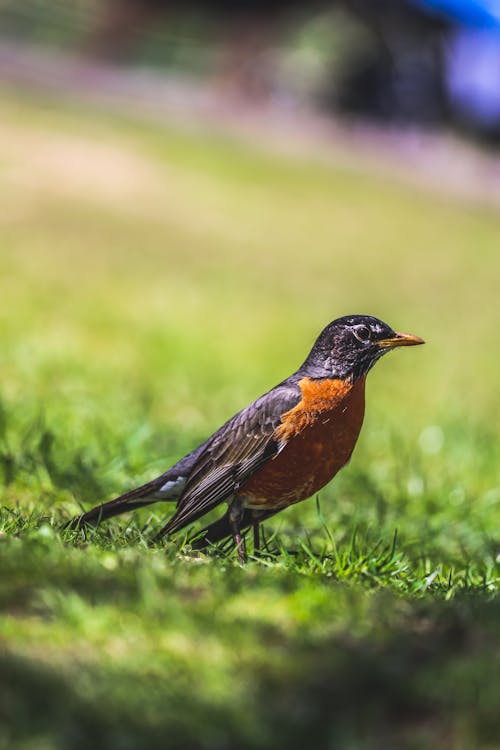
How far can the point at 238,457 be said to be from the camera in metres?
4.61

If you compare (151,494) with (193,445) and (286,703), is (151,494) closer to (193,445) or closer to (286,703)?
(286,703)

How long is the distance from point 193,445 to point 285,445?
245 cm

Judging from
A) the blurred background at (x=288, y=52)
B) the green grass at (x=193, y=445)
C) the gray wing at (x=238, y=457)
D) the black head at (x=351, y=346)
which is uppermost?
the blurred background at (x=288, y=52)

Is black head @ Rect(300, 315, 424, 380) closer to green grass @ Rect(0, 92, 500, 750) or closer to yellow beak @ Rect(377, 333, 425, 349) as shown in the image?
yellow beak @ Rect(377, 333, 425, 349)

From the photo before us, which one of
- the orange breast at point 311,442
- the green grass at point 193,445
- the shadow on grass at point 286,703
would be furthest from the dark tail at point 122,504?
the shadow on grass at point 286,703

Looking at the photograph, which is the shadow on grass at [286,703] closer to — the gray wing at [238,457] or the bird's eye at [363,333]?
the gray wing at [238,457]

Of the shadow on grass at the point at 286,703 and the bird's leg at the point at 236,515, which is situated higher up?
the shadow on grass at the point at 286,703

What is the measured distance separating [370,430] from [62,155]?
12.7 m

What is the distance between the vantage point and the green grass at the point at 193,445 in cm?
302

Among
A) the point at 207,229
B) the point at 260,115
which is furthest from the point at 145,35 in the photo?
the point at 207,229

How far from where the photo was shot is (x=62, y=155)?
1995 cm

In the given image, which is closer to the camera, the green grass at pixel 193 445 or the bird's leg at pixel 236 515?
the green grass at pixel 193 445

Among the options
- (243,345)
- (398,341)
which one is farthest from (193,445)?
(243,345)

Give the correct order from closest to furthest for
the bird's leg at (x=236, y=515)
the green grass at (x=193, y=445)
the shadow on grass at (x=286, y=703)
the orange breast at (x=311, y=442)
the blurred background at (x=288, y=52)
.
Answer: the shadow on grass at (x=286, y=703) < the green grass at (x=193, y=445) < the orange breast at (x=311, y=442) < the bird's leg at (x=236, y=515) < the blurred background at (x=288, y=52)
